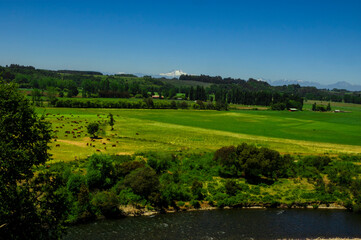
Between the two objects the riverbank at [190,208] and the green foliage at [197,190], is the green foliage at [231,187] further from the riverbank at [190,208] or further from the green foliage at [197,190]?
the green foliage at [197,190]

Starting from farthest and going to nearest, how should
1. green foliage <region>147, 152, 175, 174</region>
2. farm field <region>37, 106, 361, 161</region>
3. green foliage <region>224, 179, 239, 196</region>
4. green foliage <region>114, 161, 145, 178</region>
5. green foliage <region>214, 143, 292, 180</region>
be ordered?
farm field <region>37, 106, 361, 161</region> → green foliage <region>147, 152, 175, 174</region> → green foliage <region>214, 143, 292, 180</region> → green foliage <region>114, 161, 145, 178</region> → green foliage <region>224, 179, 239, 196</region>

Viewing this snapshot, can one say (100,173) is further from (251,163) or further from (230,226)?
(251,163)

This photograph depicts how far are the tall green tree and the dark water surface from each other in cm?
1420

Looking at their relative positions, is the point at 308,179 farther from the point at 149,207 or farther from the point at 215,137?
the point at 215,137

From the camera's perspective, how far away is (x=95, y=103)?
168 m

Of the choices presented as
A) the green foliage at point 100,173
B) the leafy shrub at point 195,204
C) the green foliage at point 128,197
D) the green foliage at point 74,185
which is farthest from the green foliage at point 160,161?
the green foliage at point 74,185

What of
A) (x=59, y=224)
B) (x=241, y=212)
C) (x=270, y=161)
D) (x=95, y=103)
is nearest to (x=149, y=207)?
(x=241, y=212)

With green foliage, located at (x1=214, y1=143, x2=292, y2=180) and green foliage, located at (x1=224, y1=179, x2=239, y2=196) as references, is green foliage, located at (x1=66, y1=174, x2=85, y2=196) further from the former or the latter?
green foliage, located at (x1=214, y1=143, x2=292, y2=180)

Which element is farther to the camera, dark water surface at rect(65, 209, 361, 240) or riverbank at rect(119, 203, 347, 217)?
riverbank at rect(119, 203, 347, 217)

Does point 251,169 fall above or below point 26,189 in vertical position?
below

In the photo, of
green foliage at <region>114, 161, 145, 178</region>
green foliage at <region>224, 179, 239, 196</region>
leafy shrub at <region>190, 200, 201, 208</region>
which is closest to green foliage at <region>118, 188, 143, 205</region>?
green foliage at <region>114, 161, 145, 178</region>

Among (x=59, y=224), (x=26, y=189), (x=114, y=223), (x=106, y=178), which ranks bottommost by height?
(x=114, y=223)

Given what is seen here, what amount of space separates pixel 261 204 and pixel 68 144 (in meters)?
50.1

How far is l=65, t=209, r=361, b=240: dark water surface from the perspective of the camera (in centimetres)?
3513
